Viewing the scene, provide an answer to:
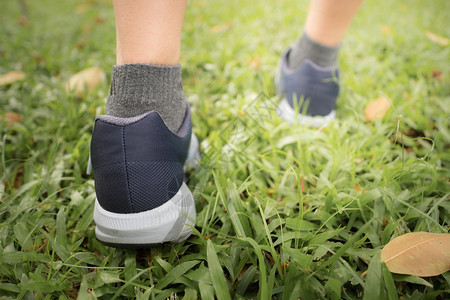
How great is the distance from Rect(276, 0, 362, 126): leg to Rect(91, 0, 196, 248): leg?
1.88 ft

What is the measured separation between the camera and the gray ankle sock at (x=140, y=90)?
0.66 meters

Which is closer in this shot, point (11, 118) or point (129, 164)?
point (129, 164)

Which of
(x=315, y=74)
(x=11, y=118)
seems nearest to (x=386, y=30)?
(x=315, y=74)

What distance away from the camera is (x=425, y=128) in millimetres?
1063

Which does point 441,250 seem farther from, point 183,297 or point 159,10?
point 159,10

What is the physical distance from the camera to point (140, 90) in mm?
677

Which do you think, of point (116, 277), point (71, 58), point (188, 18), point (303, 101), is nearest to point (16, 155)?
point (116, 277)

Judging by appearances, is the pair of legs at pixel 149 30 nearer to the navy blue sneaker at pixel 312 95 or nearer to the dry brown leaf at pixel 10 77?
the navy blue sneaker at pixel 312 95

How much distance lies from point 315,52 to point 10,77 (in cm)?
152

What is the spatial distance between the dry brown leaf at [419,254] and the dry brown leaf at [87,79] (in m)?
1.36

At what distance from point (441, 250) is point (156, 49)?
786 millimetres

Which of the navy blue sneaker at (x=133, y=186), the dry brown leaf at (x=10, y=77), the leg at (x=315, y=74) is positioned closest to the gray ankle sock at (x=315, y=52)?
→ the leg at (x=315, y=74)

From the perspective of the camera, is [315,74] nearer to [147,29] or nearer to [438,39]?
[147,29]

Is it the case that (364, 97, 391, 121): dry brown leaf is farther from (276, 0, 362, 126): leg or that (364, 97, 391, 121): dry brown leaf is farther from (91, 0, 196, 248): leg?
(91, 0, 196, 248): leg
